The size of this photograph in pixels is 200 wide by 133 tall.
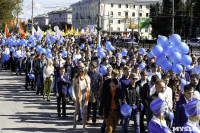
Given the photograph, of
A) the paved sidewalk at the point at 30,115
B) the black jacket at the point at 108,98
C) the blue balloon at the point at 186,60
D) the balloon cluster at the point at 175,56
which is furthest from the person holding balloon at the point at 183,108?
the blue balloon at the point at 186,60

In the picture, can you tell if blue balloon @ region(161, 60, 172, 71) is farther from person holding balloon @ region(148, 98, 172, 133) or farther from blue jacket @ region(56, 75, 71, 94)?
person holding balloon @ region(148, 98, 172, 133)

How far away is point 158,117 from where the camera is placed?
15.4 ft

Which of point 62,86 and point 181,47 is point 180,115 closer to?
point 181,47

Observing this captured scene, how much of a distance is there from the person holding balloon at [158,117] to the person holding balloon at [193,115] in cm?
27

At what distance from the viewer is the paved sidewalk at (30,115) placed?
388 inches

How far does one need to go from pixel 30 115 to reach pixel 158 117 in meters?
7.52

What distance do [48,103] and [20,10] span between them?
31400 mm

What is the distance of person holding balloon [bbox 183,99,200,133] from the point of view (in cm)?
447

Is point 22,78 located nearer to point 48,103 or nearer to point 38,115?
point 48,103

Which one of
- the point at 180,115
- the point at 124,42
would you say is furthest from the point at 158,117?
the point at 124,42

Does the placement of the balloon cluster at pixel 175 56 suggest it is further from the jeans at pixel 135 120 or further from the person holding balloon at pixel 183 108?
the person holding balloon at pixel 183 108

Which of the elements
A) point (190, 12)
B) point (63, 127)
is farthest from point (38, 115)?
point (190, 12)

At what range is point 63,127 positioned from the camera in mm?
10078

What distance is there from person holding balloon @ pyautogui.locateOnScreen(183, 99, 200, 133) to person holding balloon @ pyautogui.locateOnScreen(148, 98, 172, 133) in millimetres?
268
